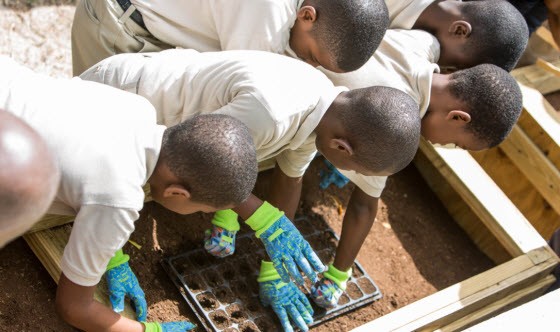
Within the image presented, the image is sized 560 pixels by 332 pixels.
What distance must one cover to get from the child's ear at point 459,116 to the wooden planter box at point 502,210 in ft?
2.17

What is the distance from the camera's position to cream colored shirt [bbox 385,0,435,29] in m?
2.82

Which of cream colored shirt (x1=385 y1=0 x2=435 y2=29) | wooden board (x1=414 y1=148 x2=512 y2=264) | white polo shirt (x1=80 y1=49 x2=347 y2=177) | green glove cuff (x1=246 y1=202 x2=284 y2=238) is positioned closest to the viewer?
white polo shirt (x1=80 y1=49 x2=347 y2=177)

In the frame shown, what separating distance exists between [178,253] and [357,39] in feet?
3.27

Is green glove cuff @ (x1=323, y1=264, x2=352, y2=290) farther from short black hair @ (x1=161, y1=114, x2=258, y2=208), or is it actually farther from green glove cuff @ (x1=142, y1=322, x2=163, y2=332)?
short black hair @ (x1=161, y1=114, x2=258, y2=208)

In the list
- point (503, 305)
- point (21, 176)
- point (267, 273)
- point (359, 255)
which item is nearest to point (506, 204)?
point (503, 305)

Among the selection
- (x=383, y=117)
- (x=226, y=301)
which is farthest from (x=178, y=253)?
(x=383, y=117)

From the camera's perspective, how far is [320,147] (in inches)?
91.2

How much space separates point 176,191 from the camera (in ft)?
6.13

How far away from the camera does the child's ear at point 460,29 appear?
2.75m

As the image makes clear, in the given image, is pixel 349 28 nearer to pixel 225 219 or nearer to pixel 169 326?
pixel 225 219

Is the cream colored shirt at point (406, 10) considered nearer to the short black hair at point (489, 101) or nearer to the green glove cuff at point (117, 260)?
the short black hair at point (489, 101)

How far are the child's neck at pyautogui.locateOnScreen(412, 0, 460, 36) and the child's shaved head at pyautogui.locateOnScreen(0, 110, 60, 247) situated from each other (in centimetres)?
183

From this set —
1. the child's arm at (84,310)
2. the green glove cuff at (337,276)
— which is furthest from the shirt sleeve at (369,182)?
the child's arm at (84,310)

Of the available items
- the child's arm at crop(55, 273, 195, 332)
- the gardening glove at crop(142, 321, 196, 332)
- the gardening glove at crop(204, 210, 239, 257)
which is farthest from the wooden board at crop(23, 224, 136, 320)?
the gardening glove at crop(204, 210, 239, 257)
